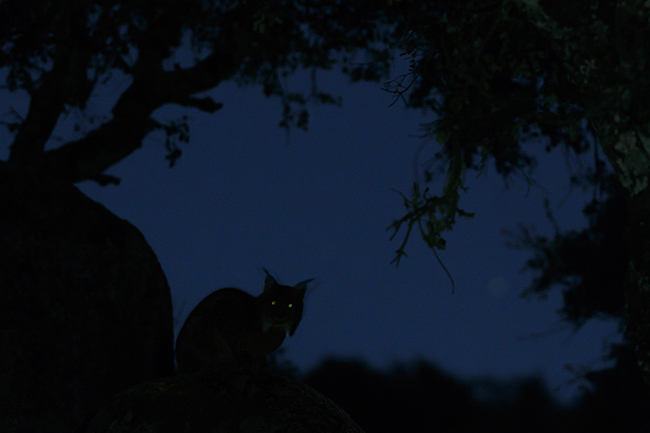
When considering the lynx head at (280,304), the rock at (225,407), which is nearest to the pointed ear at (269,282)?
the lynx head at (280,304)

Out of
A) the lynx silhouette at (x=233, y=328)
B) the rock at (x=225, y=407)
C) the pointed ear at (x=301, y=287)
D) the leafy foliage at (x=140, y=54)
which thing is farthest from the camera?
the leafy foliage at (x=140, y=54)

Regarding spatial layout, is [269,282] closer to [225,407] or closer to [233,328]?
[233,328]

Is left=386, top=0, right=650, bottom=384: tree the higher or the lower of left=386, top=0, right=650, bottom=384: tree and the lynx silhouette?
the higher

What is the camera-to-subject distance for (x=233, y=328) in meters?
7.10

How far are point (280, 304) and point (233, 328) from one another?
1.70 feet

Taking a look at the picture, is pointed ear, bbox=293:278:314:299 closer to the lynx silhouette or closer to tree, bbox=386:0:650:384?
the lynx silhouette

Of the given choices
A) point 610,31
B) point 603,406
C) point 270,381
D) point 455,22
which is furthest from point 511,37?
point 603,406

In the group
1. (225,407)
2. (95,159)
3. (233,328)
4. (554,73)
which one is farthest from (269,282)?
(95,159)

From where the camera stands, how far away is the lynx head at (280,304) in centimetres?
717

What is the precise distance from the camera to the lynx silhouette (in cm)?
710

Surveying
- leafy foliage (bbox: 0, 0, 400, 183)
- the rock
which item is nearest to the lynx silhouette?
the rock

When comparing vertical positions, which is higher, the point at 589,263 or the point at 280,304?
the point at 589,263

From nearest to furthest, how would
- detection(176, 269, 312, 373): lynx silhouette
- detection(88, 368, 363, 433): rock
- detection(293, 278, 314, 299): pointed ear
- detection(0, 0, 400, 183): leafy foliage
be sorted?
detection(88, 368, 363, 433): rock, detection(176, 269, 312, 373): lynx silhouette, detection(293, 278, 314, 299): pointed ear, detection(0, 0, 400, 183): leafy foliage

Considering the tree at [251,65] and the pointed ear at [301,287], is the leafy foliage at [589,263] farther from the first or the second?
the pointed ear at [301,287]
